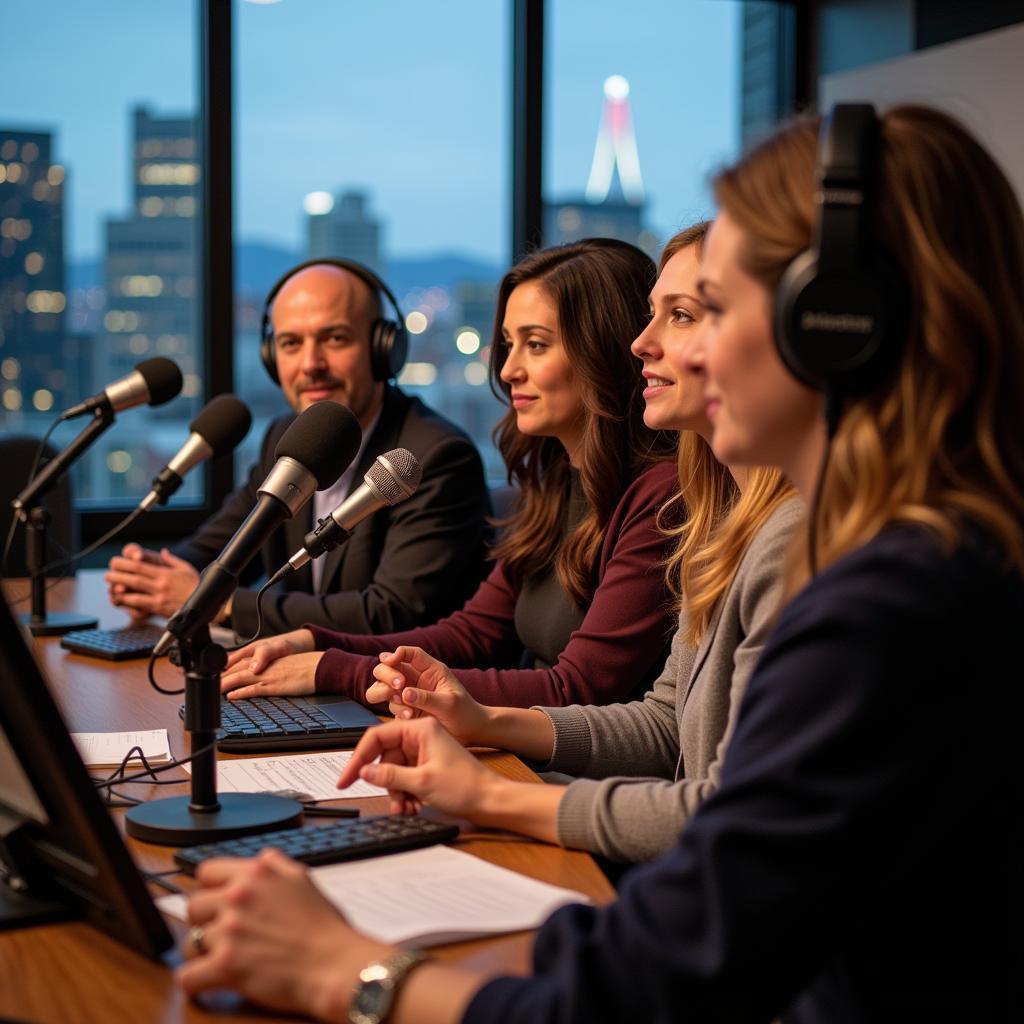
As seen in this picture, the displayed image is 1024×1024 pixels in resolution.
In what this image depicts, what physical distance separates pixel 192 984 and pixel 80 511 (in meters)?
3.65

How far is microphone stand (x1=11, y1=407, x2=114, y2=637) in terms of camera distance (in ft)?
8.46

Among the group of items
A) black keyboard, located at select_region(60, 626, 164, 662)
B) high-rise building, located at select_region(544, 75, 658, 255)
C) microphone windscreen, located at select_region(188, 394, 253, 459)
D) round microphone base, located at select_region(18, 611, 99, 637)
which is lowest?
round microphone base, located at select_region(18, 611, 99, 637)

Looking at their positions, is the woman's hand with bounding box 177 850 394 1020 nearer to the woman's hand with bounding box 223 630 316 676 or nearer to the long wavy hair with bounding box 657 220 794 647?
the long wavy hair with bounding box 657 220 794 647

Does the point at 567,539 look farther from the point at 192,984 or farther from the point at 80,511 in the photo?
the point at 80,511

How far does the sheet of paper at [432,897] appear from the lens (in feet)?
3.43

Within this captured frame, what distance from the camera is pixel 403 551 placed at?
274 centimetres

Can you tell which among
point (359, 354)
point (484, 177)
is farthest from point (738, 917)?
point (484, 177)

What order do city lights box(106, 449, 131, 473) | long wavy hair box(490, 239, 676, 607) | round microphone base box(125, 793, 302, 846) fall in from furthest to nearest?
city lights box(106, 449, 131, 473) < long wavy hair box(490, 239, 676, 607) < round microphone base box(125, 793, 302, 846)

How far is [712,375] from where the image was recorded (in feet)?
3.41

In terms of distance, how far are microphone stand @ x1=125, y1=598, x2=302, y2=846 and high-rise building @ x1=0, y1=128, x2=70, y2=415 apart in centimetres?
314

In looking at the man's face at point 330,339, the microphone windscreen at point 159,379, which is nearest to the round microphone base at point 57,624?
the microphone windscreen at point 159,379

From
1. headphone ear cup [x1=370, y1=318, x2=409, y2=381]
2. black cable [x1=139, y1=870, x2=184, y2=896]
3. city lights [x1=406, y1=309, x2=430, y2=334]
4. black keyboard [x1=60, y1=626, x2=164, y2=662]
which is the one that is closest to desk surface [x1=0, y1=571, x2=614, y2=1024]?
black cable [x1=139, y1=870, x2=184, y2=896]

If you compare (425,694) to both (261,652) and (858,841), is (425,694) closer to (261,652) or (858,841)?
(261,652)

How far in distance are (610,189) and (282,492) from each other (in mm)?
3946
